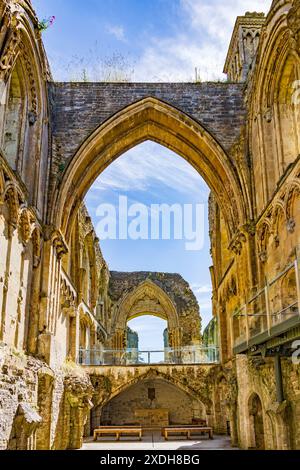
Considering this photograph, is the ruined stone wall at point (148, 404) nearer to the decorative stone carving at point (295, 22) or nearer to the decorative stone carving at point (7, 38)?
the decorative stone carving at point (7, 38)

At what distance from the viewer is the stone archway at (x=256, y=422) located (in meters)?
12.5

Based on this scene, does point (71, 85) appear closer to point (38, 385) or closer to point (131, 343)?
point (38, 385)

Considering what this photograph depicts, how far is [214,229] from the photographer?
2025 cm

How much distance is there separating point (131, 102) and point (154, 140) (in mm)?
1769

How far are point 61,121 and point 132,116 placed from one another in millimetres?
2162

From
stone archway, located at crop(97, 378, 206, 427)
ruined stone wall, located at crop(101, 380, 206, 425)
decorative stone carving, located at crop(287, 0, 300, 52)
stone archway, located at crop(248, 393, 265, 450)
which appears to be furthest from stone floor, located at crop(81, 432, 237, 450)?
decorative stone carving, located at crop(287, 0, 300, 52)

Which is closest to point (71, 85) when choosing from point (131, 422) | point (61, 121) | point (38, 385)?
point (61, 121)

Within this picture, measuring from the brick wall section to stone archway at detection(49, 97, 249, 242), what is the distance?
0.25 m

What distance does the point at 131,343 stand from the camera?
45.4m

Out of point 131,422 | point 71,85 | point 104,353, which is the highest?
point 71,85

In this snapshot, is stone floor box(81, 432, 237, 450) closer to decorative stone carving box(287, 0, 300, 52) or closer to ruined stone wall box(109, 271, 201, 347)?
decorative stone carving box(287, 0, 300, 52)

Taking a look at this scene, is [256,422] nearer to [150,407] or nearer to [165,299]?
[150,407]

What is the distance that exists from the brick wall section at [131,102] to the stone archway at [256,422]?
7.19 meters

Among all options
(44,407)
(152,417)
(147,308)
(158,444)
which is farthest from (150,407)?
(44,407)
